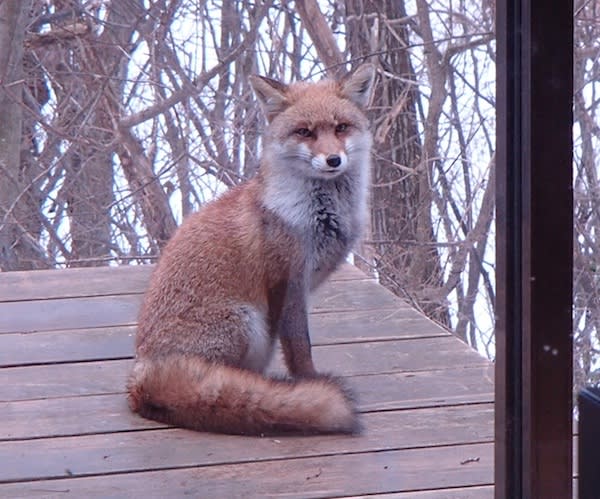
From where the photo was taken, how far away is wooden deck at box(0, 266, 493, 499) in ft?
4.80

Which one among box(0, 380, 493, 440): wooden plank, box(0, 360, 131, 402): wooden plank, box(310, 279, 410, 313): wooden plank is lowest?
box(0, 380, 493, 440): wooden plank

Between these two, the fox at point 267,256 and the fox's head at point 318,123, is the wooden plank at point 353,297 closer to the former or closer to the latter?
the fox at point 267,256

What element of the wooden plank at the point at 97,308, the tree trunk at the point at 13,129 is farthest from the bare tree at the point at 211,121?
the wooden plank at the point at 97,308

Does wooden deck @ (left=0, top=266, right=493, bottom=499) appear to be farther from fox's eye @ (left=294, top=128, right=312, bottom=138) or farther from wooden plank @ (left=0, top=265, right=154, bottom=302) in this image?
fox's eye @ (left=294, top=128, right=312, bottom=138)

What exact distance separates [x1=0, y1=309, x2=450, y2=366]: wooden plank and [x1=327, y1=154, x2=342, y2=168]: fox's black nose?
0.99ft

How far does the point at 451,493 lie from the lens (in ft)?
4.68

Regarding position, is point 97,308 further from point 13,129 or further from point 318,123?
point 318,123

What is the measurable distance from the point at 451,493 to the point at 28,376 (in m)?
0.85

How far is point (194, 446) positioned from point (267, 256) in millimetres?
357

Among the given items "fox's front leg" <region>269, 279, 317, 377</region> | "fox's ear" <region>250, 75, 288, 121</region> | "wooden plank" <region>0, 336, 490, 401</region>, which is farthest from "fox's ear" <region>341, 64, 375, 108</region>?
"wooden plank" <region>0, 336, 490, 401</region>

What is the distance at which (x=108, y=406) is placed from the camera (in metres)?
1.79

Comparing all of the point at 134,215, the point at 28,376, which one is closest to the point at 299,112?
the point at 134,215

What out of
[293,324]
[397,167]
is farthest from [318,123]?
[293,324]

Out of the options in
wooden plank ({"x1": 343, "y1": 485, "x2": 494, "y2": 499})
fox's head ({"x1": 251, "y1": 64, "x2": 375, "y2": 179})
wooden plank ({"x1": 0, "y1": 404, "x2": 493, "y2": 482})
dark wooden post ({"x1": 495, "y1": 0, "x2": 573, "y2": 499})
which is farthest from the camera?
fox's head ({"x1": 251, "y1": 64, "x2": 375, "y2": 179})
